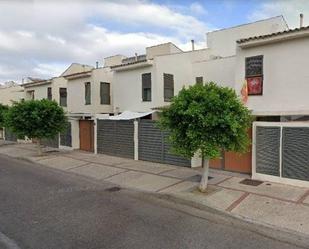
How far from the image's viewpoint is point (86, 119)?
20.0 meters

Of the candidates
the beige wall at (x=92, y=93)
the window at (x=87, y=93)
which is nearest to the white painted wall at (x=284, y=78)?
the beige wall at (x=92, y=93)

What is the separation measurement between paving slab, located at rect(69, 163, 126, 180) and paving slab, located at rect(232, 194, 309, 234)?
5.79m

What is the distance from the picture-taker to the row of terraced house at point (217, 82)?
10.3m

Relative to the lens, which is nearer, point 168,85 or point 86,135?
point 168,85

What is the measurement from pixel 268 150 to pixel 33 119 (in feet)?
41.0

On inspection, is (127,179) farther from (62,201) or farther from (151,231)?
(151,231)

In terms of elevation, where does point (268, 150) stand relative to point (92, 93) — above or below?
below

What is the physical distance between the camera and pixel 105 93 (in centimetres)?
2155

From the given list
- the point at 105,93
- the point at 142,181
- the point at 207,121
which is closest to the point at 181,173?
the point at 142,181

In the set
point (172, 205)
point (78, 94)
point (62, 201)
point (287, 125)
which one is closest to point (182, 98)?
point (172, 205)

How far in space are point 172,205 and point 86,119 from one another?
12.9m

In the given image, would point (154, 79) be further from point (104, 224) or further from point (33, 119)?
point (104, 224)

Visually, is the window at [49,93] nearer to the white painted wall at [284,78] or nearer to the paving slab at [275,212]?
the white painted wall at [284,78]

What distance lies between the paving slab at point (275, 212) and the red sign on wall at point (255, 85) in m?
4.71
